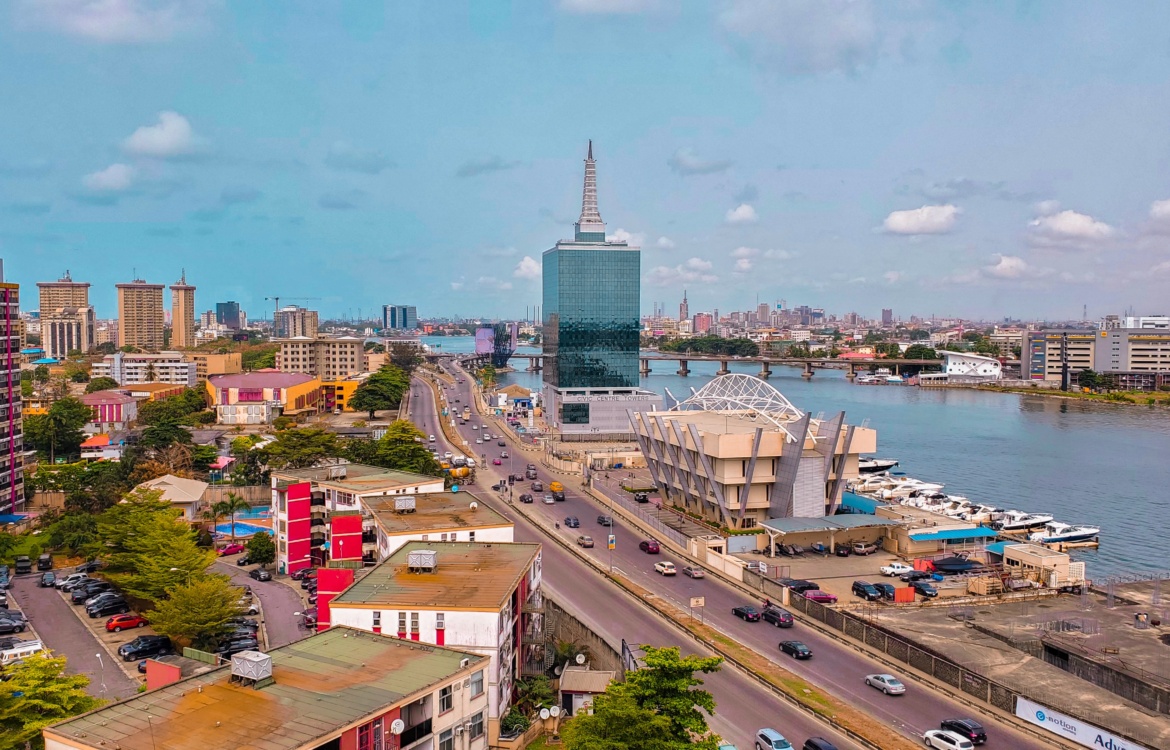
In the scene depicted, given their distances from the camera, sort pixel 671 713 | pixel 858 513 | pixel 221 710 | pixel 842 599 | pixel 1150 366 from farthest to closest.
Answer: pixel 1150 366 < pixel 858 513 < pixel 842 599 < pixel 671 713 < pixel 221 710

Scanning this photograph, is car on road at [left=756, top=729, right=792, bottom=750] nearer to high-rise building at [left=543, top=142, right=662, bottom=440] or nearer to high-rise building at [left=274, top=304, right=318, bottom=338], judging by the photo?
high-rise building at [left=543, top=142, right=662, bottom=440]

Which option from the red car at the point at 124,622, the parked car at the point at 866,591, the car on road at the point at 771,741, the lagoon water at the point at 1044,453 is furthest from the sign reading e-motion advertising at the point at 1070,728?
the red car at the point at 124,622

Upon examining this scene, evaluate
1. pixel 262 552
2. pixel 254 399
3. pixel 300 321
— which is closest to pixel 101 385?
pixel 254 399

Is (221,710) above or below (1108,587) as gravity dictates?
above

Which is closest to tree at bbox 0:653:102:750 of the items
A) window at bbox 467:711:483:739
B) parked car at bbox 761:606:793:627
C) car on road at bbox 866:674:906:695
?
window at bbox 467:711:483:739

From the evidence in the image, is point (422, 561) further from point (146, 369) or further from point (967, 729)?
point (146, 369)

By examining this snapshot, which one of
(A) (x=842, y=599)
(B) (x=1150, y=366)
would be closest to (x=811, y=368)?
(B) (x=1150, y=366)

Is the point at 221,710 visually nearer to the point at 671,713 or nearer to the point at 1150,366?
the point at 671,713

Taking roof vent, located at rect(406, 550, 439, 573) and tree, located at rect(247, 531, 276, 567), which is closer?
roof vent, located at rect(406, 550, 439, 573)
